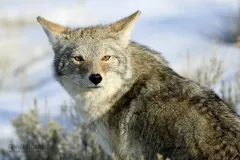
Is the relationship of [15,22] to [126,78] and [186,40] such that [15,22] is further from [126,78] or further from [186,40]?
[126,78]

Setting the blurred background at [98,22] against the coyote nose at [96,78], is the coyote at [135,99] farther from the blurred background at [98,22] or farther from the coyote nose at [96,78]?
the blurred background at [98,22]

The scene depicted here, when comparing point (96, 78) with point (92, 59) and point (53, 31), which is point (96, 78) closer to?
point (92, 59)

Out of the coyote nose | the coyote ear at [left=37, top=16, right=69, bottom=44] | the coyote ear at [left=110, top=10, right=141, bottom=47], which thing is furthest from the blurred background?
the coyote nose

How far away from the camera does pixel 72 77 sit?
566 cm

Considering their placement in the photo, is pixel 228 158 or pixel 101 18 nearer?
pixel 228 158

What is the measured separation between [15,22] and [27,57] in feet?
5.70

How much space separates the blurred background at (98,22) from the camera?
31.3 ft

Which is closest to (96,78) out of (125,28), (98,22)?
(125,28)

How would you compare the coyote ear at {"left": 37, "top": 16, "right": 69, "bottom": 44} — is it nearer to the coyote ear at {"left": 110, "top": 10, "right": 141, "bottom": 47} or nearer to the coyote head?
the coyote head

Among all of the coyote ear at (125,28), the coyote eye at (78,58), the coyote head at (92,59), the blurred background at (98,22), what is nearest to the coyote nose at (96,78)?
the coyote head at (92,59)

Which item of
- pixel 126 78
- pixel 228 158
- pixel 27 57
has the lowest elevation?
pixel 27 57

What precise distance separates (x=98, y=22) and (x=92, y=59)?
7348 mm

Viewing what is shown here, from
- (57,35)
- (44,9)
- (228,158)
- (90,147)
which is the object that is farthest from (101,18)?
(228,158)

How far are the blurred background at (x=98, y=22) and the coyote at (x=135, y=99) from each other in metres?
2.11
